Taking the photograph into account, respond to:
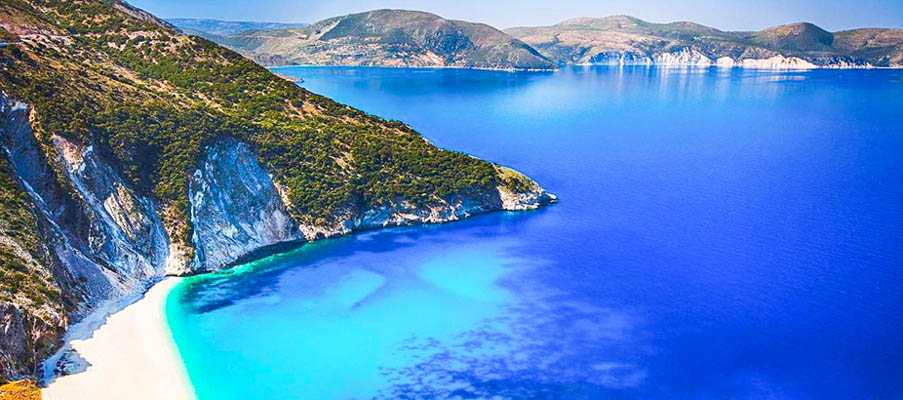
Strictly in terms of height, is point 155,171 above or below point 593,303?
above

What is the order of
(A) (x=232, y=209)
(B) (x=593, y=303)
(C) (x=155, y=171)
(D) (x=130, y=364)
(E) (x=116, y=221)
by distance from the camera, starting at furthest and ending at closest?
(A) (x=232, y=209) → (C) (x=155, y=171) → (E) (x=116, y=221) → (B) (x=593, y=303) → (D) (x=130, y=364)

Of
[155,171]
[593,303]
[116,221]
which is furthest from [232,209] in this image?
[593,303]

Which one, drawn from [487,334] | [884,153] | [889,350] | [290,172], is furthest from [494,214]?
[884,153]

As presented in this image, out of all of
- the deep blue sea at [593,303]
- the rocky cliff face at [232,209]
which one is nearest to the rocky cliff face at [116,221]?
the rocky cliff face at [232,209]

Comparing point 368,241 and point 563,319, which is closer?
point 563,319

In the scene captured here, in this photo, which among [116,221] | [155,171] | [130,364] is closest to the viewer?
[130,364]

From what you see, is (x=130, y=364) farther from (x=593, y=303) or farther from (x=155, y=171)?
(x=593, y=303)

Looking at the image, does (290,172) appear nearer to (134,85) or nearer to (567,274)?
(134,85)
